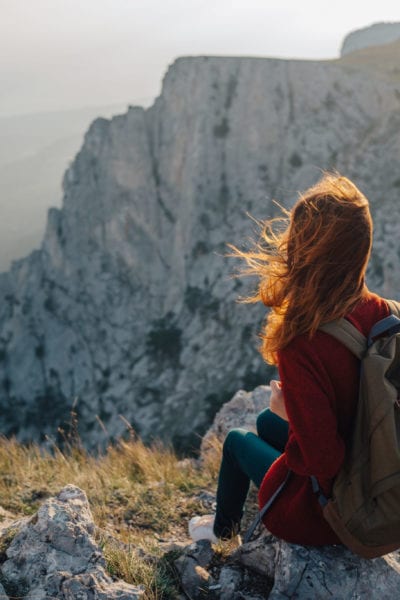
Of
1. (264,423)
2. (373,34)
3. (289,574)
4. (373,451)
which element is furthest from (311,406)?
(373,34)

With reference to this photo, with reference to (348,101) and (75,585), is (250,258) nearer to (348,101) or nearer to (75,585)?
(75,585)

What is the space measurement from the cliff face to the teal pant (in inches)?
957

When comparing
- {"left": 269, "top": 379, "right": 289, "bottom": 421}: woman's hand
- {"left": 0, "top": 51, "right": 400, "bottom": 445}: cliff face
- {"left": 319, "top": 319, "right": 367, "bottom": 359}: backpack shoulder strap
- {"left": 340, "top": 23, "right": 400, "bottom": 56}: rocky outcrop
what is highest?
{"left": 340, "top": 23, "right": 400, "bottom": 56}: rocky outcrop

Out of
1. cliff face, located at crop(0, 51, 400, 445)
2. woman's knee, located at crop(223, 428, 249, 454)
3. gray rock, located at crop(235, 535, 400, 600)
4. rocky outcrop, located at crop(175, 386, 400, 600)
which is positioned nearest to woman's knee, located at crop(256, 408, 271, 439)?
woman's knee, located at crop(223, 428, 249, 454)

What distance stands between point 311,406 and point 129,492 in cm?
281

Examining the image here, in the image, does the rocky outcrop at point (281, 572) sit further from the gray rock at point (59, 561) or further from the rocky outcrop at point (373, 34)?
the rocky outcrop at point (373, 34)

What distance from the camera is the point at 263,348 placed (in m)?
2.35

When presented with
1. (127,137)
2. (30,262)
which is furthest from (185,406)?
(127,137)

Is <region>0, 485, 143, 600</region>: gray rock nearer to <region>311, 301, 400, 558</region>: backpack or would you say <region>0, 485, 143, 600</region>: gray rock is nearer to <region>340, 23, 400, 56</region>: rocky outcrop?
<region>311, 301, 400, 558</region>: backpack

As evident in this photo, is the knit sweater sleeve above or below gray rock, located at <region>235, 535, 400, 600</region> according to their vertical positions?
above

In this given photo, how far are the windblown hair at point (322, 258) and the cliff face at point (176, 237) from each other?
25.2 metres

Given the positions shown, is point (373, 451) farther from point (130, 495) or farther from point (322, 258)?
point (130, 495)

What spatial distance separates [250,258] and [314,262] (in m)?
0.37

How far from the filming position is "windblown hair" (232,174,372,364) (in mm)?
2043
